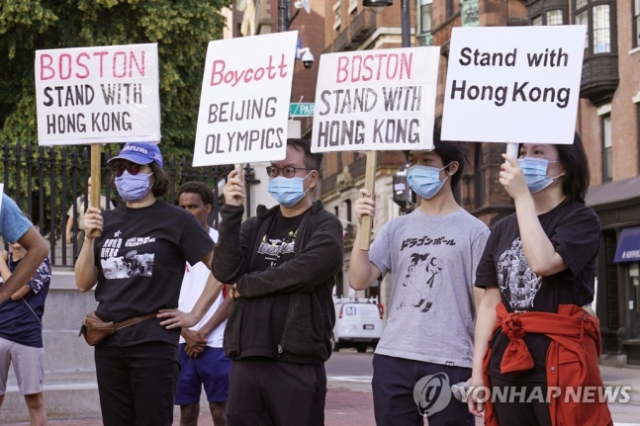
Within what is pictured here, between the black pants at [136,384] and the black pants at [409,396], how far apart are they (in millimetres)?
1214

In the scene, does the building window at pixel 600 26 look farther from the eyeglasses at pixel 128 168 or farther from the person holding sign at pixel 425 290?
the person holding sign at pixel 425 290

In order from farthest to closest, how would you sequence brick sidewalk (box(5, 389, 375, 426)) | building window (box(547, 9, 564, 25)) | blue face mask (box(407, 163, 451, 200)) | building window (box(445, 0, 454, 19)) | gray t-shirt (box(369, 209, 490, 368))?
building window (box(445, 0, 454, 19)), building window (box(547, 9, 564, 25)), brick sidewalk (box(5, 389, 375, 426)), blue face mask (box(407, 163, 451, 200)), gray t-shirt (box(369, 209, 490, 368))

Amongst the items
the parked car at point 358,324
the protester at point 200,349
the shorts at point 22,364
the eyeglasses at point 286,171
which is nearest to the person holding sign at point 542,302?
the eyeglasses at point 286,171

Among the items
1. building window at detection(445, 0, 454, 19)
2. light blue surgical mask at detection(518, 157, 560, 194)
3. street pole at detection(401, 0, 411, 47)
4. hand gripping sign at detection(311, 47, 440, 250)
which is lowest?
light blue surgical mask at detection(518, 157, 560, 194)

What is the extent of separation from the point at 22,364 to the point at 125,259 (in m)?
3.28

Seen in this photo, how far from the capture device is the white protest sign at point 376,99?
21.1 feet

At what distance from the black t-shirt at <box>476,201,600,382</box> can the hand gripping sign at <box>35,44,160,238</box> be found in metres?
2.56

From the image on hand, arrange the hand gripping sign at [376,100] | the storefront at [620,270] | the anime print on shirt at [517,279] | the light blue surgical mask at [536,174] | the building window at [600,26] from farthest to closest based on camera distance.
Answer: the building window at [600,26] < the storefront at [620,270] < the hand gripping sign at [376,100] < the light blue surgical mask at [536,174] < the anime print on shirt at [517,279]

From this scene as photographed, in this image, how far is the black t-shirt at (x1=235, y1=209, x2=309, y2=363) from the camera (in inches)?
240

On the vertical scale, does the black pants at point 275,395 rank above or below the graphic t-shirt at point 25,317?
below

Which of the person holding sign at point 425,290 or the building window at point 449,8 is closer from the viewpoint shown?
the person holding sign at point 425,290

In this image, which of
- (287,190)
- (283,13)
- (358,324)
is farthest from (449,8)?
(287,190)

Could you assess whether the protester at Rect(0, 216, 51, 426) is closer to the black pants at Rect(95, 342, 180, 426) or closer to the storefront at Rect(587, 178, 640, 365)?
the black pants at Rect(95, 342, 180, 426)

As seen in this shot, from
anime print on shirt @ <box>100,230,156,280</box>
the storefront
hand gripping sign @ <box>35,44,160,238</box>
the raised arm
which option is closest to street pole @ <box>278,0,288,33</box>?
hand gripping sign @ <box>35,44,160,238</box>
